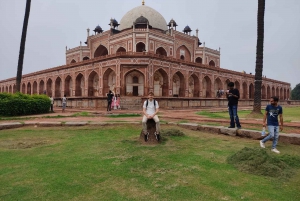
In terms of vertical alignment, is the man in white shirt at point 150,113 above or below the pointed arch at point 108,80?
below

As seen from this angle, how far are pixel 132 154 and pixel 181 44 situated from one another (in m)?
33.8

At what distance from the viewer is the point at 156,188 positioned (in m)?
2.78

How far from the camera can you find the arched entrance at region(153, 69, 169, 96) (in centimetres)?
2558

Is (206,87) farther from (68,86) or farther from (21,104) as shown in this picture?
(21,104)

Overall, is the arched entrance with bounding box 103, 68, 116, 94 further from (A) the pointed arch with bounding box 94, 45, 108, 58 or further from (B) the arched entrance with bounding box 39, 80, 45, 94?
(B) the arched entrance with bounding box 39, 80, 45, 94

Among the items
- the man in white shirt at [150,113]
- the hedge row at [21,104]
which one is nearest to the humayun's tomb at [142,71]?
the hedge row at [21,104]

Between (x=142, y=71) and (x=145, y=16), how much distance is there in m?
16.5

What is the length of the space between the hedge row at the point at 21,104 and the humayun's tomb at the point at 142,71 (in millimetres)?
4646

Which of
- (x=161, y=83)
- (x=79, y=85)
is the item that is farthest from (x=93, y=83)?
(x=161, y=83)

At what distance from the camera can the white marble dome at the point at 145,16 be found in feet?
118

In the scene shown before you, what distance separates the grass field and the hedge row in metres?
8.63

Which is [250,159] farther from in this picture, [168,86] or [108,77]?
[108,77]

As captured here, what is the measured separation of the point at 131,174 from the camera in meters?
3.25

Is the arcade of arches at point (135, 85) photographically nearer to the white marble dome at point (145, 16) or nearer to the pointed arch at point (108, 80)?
the pointed arch at point (108, 80)
